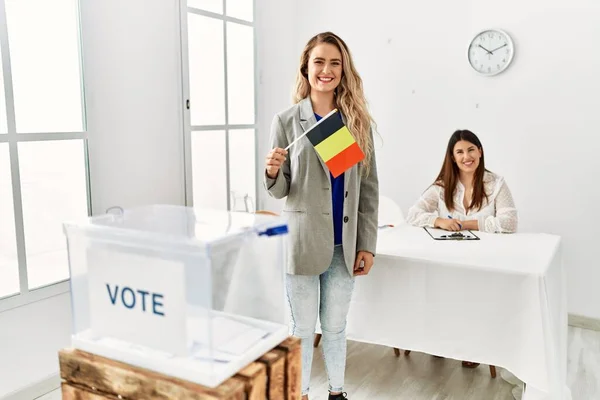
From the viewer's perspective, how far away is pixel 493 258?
7.24ft

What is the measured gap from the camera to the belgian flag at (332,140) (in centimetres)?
156

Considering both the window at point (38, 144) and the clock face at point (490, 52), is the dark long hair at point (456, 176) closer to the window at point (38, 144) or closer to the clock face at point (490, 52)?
the clock face at point (490, 52)

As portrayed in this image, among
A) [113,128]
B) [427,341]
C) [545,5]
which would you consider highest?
[545,5]

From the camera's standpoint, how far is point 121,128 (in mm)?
2650

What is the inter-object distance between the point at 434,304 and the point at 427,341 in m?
0.16

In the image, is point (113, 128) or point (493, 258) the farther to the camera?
point (113, 128)

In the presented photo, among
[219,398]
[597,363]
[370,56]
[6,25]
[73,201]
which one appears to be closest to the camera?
[219,398]

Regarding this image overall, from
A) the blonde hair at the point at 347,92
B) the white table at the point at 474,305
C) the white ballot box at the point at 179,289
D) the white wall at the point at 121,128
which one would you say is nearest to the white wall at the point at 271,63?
the white wall at the point at 121,128

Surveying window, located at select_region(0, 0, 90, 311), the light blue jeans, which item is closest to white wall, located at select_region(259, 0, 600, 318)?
window, located at select_region(0, 0, 90, 311)

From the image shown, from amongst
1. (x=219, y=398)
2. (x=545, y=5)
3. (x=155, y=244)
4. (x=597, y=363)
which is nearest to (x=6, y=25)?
(x=155, y=244)

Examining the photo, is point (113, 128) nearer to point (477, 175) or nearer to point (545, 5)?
point (477, 175)

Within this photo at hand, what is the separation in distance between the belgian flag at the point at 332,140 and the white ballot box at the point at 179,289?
2.03ft

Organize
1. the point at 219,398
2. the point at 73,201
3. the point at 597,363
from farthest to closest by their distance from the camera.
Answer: the point at 597,363 → the point at 73,201 → the point at 219,398

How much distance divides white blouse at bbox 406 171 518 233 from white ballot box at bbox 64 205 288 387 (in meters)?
1.95
